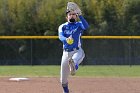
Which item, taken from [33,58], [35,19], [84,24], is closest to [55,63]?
[33,58]

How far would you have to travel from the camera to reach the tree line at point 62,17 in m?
31.9

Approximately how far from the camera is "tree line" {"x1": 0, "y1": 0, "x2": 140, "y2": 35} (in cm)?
3194

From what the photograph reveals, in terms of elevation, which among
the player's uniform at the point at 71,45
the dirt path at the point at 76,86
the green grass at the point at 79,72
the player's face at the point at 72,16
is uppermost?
the player's face at the point at 72,16

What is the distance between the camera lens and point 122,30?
31.9 metres

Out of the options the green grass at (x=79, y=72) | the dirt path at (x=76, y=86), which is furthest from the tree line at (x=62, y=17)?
the dirt path at (x=76, y=86)

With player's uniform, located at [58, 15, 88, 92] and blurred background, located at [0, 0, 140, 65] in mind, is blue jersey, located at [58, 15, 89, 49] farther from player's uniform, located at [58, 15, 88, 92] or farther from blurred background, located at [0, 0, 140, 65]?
blurred background, located at [0, 0, 140, 65]

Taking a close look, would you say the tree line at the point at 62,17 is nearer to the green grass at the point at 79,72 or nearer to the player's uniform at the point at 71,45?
the green grass at the point at 79,72

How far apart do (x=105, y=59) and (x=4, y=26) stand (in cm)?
774

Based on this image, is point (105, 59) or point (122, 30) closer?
point (105, 59)

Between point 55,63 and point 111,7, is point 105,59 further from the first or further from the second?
point 111,7

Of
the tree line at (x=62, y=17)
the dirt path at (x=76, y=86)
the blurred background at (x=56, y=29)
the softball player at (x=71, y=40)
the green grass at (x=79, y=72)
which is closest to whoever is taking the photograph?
the softball player at (x=71, y=40)

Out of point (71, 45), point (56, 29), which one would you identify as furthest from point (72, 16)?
point (56, 29)

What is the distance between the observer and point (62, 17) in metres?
31.9

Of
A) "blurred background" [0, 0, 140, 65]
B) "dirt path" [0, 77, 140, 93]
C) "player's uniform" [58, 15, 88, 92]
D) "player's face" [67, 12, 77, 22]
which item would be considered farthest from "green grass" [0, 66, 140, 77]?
"player's face" [67, 12, 77, 22]
